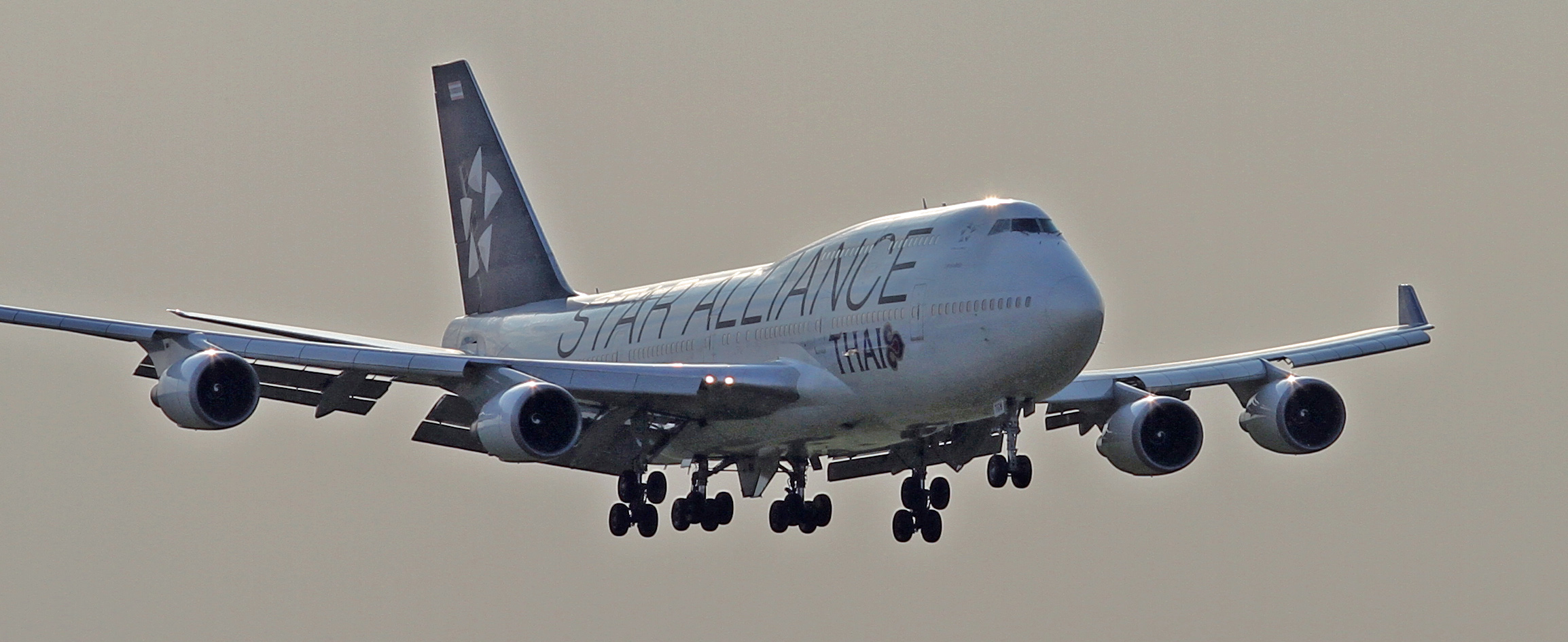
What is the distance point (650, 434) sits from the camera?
50.7m

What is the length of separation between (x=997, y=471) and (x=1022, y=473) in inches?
17.0

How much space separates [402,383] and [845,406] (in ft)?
30.5

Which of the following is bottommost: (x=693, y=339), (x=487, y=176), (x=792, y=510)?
(x=792, y=510)

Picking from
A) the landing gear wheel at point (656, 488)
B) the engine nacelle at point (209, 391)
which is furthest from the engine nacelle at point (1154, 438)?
the engine nacelle at point (209, 391)

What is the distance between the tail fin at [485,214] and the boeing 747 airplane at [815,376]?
382 cm

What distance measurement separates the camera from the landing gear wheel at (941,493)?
51750mm

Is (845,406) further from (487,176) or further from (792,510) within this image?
(487,176)

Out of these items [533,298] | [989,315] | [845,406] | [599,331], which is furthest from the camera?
[533,298]

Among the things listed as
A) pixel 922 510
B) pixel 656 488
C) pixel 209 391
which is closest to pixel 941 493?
pixel 922 510

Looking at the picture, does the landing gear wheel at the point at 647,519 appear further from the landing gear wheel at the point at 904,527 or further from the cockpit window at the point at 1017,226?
the cockpit window at the point at 1017,226

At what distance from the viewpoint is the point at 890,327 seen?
45688 mm

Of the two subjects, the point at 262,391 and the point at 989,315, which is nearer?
the point at 989,315

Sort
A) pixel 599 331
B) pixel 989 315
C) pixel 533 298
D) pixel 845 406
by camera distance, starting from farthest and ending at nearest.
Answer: pixel 533 298 → pixel 599 331 → pixel 845 406 → pixel 989 315

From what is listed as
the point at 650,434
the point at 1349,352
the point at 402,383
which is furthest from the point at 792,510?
the point at 1349,352
